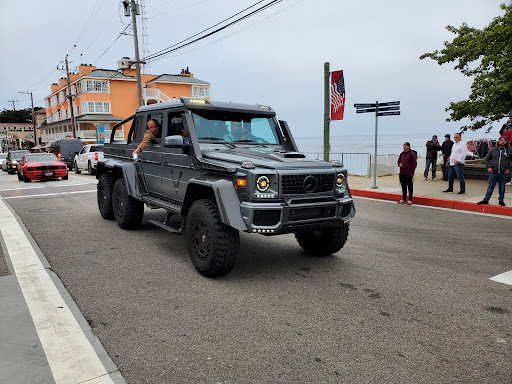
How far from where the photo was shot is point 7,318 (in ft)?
12.7

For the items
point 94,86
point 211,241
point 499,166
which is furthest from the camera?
point 94,86

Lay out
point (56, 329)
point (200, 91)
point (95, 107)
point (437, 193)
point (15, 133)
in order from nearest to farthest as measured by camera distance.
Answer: point (56, 329) → point (437, 193) → point (95, 107) → point (200, 91) → point (15, 133)

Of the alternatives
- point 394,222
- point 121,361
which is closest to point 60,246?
point 121,361

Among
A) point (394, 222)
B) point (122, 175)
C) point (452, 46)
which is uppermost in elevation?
point (452, 46)

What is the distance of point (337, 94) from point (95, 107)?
1838 inches

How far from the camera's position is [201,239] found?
5.05m

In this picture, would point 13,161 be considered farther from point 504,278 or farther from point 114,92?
point 114,92

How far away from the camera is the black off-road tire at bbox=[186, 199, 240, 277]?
471 centimetres

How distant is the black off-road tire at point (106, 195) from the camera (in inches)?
320

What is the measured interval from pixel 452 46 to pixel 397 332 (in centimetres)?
1585

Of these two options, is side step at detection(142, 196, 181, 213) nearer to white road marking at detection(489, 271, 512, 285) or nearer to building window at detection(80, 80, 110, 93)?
white road marking at detection(489, 271, 512, 285)

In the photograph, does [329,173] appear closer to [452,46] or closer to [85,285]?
[85,285]

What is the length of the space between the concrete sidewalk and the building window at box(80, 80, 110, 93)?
46838 millimetres

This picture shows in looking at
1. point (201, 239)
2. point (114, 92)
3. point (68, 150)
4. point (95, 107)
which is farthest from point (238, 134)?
point (114, 92)
